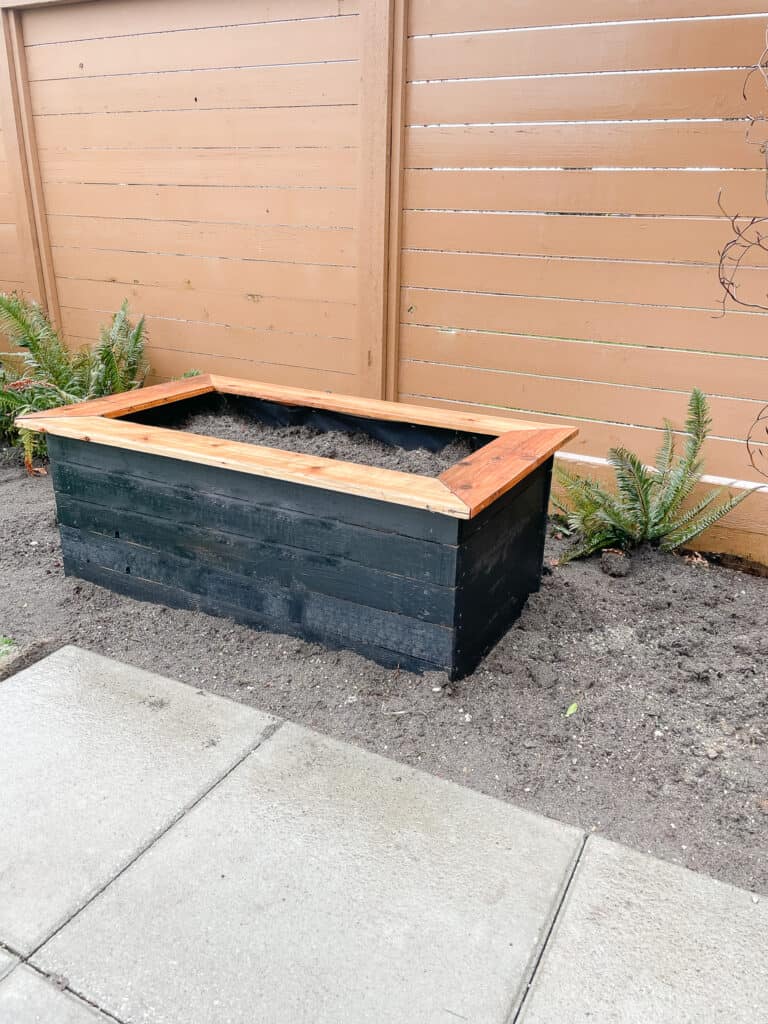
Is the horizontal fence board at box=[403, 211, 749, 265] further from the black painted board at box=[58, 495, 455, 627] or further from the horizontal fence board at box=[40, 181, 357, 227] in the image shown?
the black painted board at box=[58, 495, 455, 627]

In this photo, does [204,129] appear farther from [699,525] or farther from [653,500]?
[699,525]

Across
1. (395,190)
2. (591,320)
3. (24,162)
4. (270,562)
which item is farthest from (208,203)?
(270,562)

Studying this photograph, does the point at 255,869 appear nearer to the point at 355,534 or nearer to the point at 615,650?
the point at 355,534

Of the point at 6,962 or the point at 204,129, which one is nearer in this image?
the point at 6,962

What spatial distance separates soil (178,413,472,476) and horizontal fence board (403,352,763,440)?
902mm

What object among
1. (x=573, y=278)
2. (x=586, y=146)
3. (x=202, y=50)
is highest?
(x=202, y=50)

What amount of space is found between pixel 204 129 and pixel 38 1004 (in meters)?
4.15

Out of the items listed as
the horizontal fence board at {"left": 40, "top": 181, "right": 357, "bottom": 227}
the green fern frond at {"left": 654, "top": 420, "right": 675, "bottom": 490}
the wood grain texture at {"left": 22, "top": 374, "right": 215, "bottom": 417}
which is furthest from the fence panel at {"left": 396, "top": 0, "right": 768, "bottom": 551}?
the wood grain texture at {"left": 22, "top": 374, "right": 215, "bottom": 417}

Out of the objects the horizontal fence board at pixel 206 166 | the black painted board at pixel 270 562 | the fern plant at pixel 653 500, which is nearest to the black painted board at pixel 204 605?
the black painted board at pixel 270 562

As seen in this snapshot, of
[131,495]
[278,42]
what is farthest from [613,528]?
[278,42]

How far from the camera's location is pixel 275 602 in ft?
8.91

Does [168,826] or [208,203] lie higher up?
[208,203]

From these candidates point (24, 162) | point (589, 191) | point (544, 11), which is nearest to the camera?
point (544, 11)

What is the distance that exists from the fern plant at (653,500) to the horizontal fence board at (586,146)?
3.16 ft
